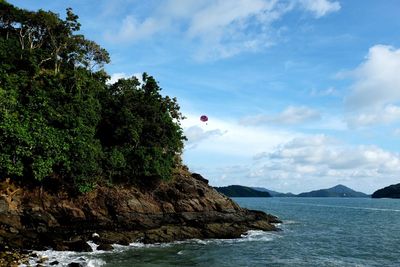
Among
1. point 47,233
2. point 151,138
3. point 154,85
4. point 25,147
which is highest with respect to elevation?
point 154,85

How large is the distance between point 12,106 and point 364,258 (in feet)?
131

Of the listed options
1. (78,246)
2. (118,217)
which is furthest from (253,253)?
(118,217)

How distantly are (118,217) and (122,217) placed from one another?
49 cm

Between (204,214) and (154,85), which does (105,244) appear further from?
(154,85)

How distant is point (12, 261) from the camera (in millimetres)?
30578

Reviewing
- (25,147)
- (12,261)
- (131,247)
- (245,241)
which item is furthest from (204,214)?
(12,261)

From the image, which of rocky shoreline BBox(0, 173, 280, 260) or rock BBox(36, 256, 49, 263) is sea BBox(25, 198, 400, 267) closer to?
rock BBox(36, 256, 49, 263)

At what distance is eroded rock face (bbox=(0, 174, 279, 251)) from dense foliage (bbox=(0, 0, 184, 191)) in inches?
100

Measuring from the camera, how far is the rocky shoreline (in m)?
40.5

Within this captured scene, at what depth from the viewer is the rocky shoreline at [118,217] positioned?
133 ft

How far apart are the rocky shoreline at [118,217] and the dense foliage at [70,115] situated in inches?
94.3

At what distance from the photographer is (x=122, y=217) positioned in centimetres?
4966

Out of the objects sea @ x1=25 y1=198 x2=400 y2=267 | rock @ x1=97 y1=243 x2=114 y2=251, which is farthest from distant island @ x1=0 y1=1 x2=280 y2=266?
sea @ x1=25 y1=198 x2=400 y2=267

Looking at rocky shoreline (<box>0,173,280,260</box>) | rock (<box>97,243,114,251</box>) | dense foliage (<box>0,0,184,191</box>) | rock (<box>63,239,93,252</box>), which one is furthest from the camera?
dense foliage (<box>0,0,184,191</box>)
